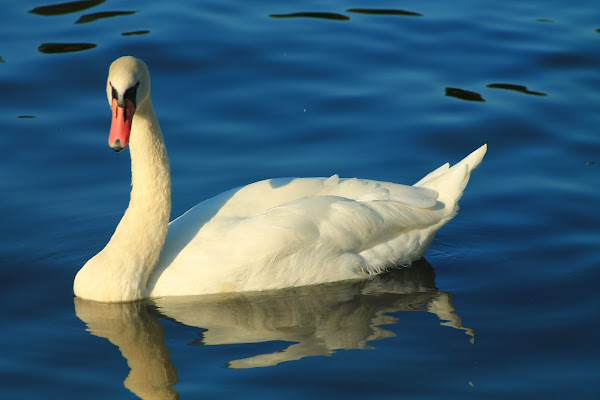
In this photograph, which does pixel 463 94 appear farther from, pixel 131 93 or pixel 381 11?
pixel 131 93

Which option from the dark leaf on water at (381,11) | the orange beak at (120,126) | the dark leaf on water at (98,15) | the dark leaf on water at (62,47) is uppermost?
the orange beak at (120,126)

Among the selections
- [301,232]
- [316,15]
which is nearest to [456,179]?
[301,232]

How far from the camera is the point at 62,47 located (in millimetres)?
13578

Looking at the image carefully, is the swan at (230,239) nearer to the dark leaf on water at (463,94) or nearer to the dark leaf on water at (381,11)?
the dark leaf on water at (463,94)

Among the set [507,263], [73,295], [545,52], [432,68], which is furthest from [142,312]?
[545,52]

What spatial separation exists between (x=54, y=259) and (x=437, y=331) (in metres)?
3.45

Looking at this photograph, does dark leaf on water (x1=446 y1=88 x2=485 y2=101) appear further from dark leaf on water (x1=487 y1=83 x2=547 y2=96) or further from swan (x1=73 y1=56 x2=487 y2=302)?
swan (x1=73 y1=56 x2=487 y2=302)

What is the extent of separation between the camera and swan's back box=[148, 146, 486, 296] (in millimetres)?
8125

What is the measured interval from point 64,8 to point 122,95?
7.97 metres

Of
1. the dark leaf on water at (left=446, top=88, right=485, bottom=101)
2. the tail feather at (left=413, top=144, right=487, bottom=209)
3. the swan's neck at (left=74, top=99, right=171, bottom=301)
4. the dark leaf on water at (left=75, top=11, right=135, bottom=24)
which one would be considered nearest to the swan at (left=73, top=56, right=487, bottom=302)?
the swan's neck at (left=74, top=99, right=171, bottom=301)

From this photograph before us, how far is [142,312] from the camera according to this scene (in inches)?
315

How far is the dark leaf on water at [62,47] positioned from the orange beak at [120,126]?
635 cm

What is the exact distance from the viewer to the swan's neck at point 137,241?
8.07 metres

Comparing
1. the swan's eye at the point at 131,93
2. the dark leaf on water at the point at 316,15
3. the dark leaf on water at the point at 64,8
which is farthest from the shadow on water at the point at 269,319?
the dark leaf on water at the point at 64,8
